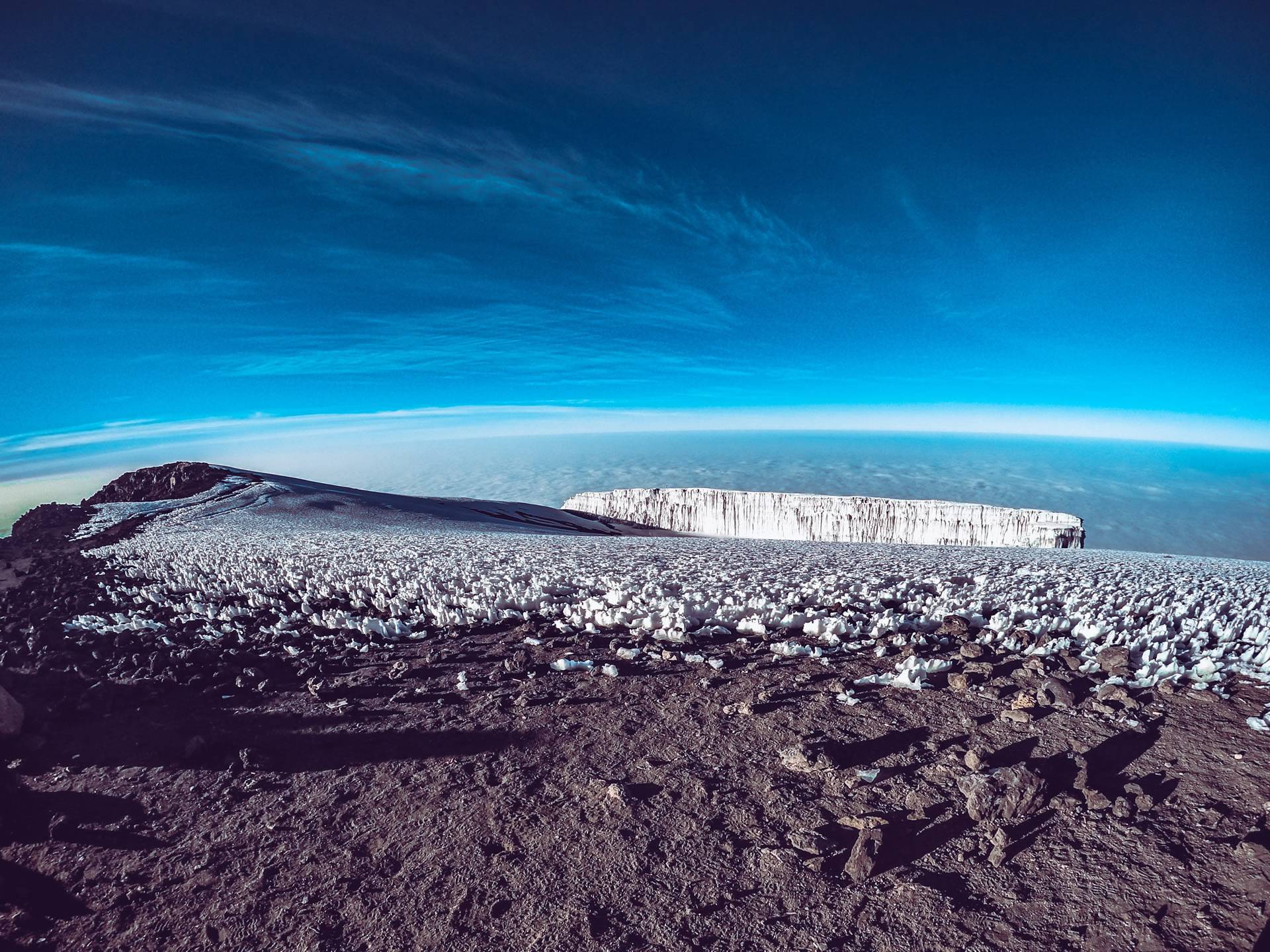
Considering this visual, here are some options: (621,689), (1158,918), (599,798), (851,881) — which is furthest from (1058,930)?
(621,689)

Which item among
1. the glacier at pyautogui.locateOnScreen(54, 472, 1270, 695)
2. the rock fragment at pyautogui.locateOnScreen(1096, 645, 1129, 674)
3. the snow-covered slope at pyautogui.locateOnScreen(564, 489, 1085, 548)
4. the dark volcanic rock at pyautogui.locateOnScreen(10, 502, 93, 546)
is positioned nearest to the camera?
the rock fragment at pyautogui.locateOnScreen(1096, 645, 1129, 674)

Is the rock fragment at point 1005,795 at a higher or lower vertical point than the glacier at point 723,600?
lower

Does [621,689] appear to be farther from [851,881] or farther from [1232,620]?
[1232,620]

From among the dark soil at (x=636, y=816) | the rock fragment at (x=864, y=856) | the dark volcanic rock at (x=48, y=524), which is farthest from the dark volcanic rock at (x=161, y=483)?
the rock fragment at (x=864, y=856)

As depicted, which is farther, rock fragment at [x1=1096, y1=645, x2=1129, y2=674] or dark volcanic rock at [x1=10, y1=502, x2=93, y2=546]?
dark volcanic rock at [x1=10, y1=502, x2=93, y2=546]

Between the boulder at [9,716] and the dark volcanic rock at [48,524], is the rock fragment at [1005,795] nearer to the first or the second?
the boulder at [9,716]

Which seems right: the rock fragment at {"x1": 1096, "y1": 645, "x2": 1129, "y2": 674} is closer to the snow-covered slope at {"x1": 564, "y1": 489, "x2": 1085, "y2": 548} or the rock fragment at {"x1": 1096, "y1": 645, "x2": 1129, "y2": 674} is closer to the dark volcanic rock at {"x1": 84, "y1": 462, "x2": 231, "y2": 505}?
the snow-covered slope at {"x1": 564, "y1": 489, "x2": 1085, "y2": 548}

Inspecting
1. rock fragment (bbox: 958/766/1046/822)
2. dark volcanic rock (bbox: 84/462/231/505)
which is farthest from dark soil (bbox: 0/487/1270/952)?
dark volcanic rock (bbox: 84/462/231/505)
